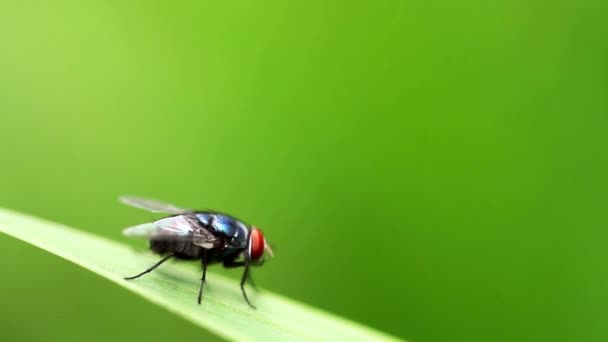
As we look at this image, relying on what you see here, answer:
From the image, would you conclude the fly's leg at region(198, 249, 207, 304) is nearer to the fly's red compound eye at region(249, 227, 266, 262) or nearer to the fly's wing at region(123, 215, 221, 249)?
the fly's wing at region(123, 215, 221, 249)

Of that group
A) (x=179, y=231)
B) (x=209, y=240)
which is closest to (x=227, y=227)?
(x=209, y=240)

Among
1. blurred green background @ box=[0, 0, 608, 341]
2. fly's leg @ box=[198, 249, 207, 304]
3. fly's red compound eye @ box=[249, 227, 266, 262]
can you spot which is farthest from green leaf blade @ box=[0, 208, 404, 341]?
blurred green background @ box=[0, 0, 608, 341]

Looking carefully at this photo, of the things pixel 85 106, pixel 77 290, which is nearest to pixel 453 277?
pixel 77 290

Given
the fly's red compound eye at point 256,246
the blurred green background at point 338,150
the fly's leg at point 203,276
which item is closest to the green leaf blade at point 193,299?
the fly's leg at point 203,276

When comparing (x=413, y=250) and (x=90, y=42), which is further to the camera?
(x=90, y=42)

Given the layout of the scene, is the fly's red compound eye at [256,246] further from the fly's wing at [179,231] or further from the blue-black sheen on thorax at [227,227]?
the fly's wing at [179,231]

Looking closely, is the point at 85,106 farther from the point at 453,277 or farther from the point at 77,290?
the point at 453,277
